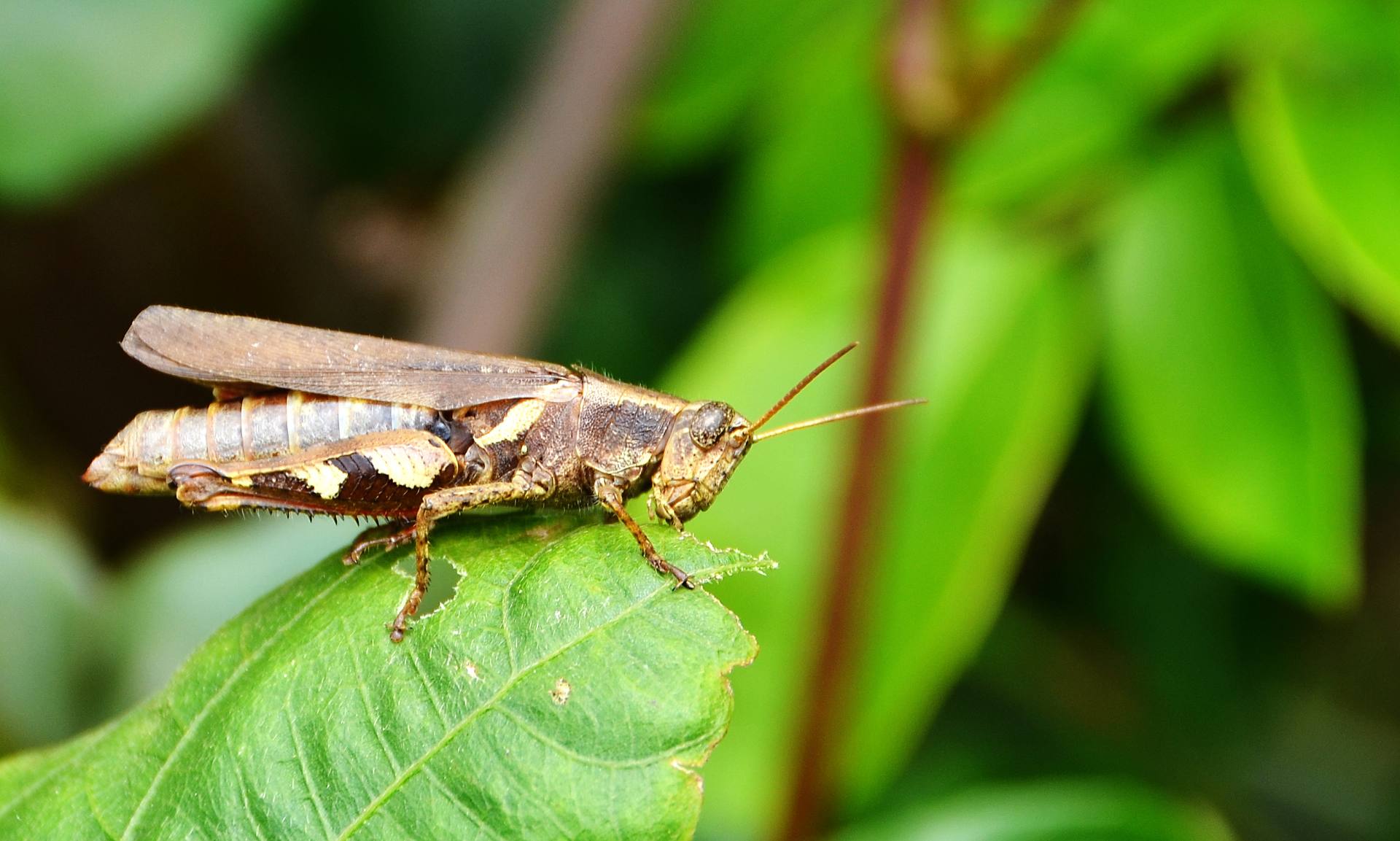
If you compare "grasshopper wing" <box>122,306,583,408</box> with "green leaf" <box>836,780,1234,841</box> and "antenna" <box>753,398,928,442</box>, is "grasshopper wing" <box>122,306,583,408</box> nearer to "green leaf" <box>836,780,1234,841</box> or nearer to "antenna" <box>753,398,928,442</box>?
"antenna" <box>753,398,928,442</box>

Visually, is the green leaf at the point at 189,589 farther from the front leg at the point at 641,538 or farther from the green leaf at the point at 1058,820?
the green leaf at the point at 1058,820

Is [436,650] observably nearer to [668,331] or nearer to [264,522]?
[264,522]

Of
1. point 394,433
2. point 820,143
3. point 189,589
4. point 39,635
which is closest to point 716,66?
point 820,143

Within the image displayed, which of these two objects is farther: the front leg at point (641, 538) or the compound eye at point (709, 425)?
the compound eye at point (709, 425)

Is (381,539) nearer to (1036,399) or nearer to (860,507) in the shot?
(860,507)

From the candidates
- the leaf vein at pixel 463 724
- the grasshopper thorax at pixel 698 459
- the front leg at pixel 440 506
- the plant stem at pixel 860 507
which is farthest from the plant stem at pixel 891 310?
the leaf vein at pixel 463 724

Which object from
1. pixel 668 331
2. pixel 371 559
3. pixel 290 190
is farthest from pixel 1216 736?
pixel 290 190
